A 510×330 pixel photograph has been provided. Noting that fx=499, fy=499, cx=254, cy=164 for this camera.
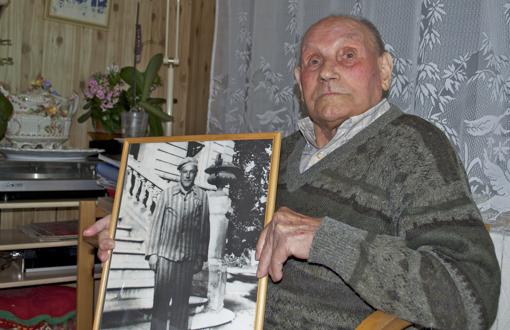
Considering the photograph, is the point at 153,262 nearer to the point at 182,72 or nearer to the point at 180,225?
the point at 180,225

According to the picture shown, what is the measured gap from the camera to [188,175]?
100cm

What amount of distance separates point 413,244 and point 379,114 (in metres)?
0.33

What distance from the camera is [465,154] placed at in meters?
1.18

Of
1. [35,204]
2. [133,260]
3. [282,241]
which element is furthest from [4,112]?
[282,241]

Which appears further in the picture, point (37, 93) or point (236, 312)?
point (37, 93)

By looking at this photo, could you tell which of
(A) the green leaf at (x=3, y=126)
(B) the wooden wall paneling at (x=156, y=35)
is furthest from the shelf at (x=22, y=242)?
(B) the wooden wall paneling at (x=156, y=35)

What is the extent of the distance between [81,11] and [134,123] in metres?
0.77

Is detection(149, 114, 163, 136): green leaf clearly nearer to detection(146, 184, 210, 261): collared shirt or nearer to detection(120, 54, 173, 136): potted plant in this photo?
detection(120, 54, 173, 136): potted plant

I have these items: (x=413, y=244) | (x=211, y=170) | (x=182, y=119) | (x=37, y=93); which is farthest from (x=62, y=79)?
(x=413, y=244)

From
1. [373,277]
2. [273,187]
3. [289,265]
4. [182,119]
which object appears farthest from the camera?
[182,119]

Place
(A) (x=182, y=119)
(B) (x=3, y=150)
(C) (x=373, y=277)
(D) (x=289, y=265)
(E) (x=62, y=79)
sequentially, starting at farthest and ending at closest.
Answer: (A) (x=182, y=119) < (E) (x=62, y=79) < (B) (x=3, y=150) < (D) (x=289, y=265) < (C) (x=373, y=277)

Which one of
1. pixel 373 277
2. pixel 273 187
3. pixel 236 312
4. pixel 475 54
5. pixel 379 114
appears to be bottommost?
pixel 236 312

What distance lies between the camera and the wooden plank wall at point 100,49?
220 centimetres

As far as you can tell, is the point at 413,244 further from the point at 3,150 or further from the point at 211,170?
the point at 3,150
